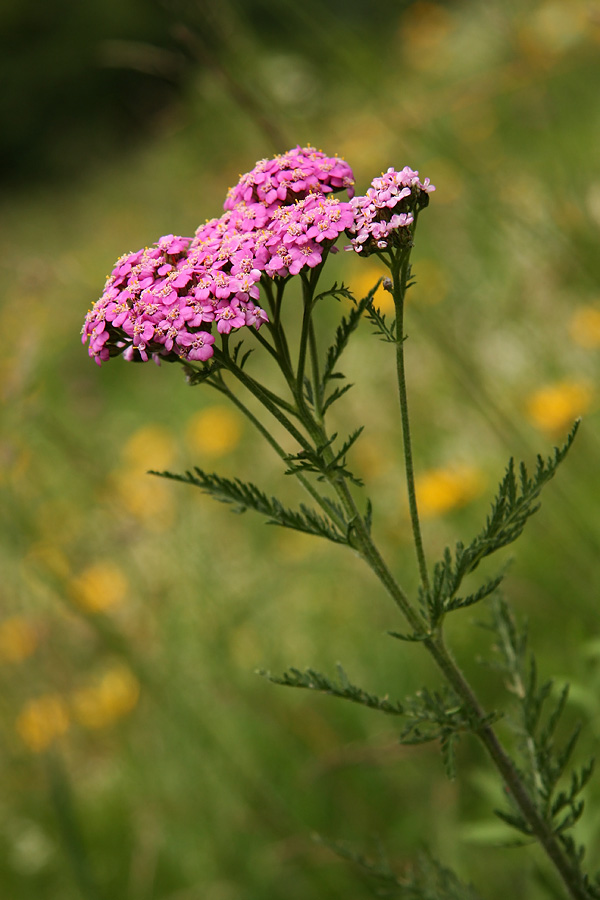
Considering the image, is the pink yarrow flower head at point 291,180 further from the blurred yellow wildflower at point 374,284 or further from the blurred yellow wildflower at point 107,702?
the blurred yellow wildflower at point 374,284

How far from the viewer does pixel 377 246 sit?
3.63ft

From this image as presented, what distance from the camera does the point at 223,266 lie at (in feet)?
3.73

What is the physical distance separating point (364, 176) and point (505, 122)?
1.58 metres

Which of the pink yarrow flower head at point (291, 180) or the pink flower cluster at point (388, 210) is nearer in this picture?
the pink flower cluster at point (388, 210)

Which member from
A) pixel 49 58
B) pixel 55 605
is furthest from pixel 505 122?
pixel 49 58

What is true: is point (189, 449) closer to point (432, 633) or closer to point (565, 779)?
point (565, 779)

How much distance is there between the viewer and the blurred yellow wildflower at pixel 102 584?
267 centimetres

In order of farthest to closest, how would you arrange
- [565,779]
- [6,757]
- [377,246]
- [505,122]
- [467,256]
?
[505,122] → [467,256] → [6,757] → [565,779] → [377,246]

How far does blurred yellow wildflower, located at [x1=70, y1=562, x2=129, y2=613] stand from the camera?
2.67m

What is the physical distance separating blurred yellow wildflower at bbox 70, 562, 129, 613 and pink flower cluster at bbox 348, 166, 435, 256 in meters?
1.60

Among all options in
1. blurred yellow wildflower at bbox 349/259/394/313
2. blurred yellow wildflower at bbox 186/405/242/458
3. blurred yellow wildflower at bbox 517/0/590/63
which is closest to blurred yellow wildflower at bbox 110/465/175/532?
blurred yellow wildflower at bbox 186/405/242/458

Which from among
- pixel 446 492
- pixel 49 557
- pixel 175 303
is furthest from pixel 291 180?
pixel 446 492

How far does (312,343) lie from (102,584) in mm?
2139

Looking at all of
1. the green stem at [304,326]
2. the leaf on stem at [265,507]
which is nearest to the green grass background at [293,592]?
the leaf on stem at [265,507]
